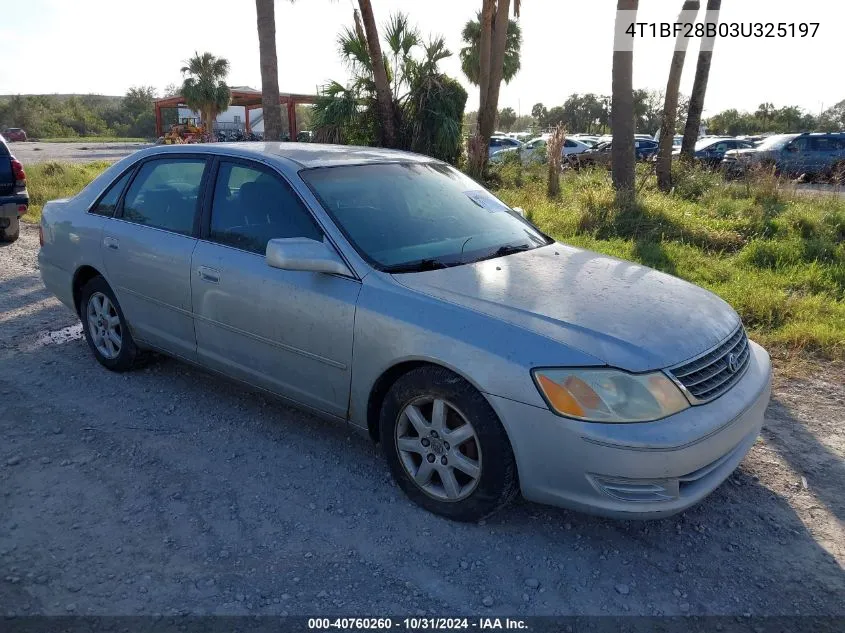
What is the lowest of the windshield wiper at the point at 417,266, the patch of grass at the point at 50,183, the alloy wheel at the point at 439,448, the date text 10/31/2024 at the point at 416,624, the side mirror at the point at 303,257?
the date text 10/31/2024 at the point at 416,624

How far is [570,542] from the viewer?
303 cm

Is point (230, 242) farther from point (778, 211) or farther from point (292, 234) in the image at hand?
point (778, 211)

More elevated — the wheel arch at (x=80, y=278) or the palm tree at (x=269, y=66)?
the palm tree at (x=269, y=66)

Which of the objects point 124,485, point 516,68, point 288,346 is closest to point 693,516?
point 288,346

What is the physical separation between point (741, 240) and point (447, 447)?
6872mm

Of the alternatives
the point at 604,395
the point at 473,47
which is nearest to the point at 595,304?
the point at 604,395

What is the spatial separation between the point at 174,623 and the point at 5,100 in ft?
285

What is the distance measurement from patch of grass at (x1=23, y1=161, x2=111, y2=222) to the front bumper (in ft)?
37.0

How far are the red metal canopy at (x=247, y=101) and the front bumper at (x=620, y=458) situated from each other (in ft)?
138

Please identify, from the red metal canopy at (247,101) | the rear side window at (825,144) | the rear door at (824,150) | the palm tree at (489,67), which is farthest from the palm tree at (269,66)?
the red metal canopy at (247,101)

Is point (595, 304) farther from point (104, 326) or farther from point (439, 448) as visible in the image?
point (104, 326)

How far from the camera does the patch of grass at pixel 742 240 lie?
19.0 feet

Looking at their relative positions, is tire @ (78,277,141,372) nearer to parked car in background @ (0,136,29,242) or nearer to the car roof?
the car roof

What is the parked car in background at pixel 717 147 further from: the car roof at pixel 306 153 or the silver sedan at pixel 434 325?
the silver sedan at pixel 434 325
